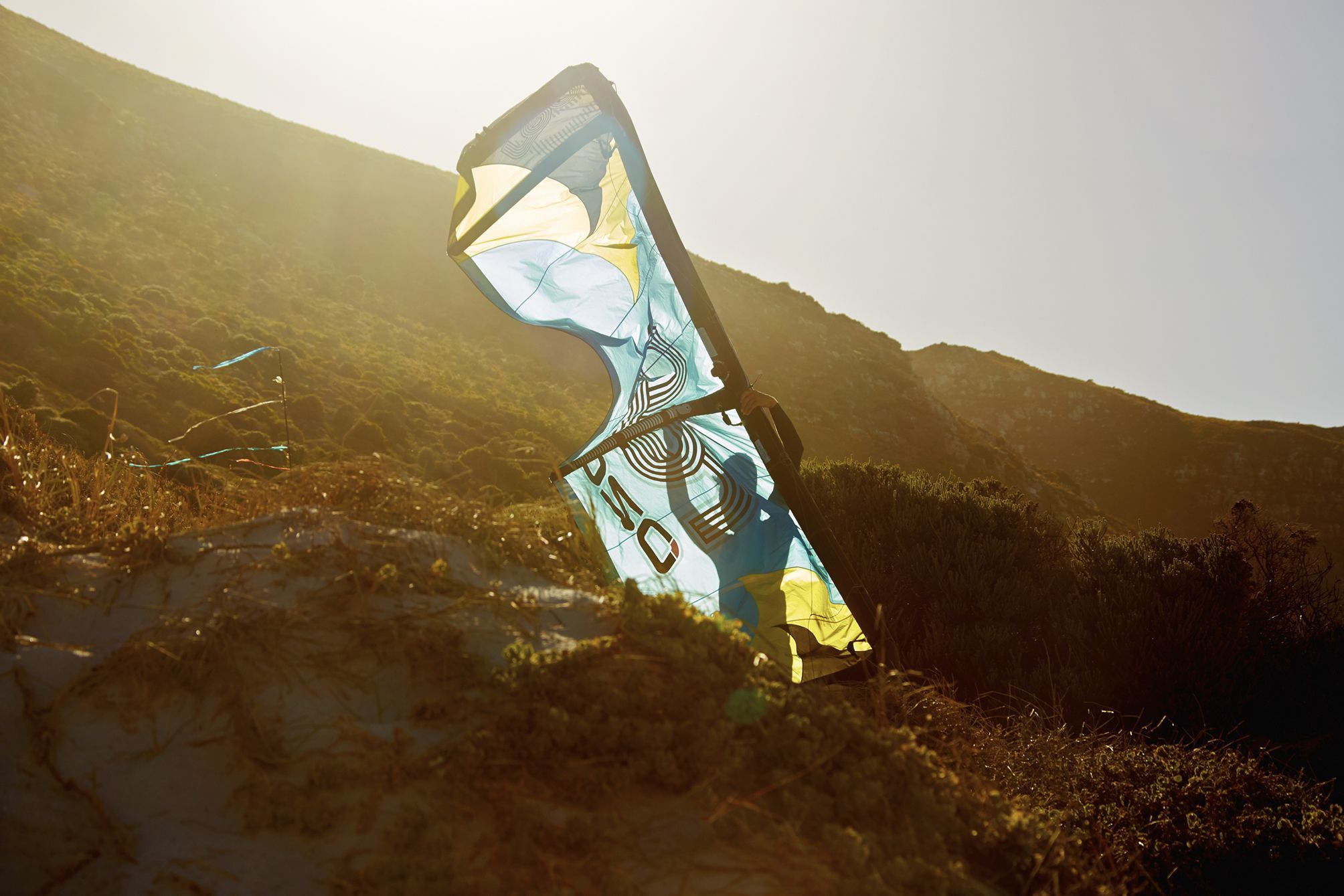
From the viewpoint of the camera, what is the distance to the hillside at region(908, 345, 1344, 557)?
126ft

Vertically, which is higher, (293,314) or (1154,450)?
(1154,450)

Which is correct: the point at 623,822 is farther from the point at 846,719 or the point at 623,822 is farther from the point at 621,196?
the point at 621,196

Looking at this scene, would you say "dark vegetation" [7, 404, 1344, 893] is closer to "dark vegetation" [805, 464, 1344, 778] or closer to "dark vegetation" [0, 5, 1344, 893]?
"dark vegetation" [0, 5, 1344, 893]

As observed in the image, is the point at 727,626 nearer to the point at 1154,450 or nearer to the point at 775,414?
the point at 775,414

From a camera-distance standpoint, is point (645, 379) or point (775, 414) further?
point (645, 379)

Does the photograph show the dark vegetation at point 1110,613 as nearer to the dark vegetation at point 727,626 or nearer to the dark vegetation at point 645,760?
the dark vegetation at point 727,626

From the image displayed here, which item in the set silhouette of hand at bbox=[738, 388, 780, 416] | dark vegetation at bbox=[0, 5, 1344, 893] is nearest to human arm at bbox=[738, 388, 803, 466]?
silhouette of hand at bbox=[738, 388, 780, 416]

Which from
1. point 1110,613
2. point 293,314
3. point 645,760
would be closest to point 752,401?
point 645,760

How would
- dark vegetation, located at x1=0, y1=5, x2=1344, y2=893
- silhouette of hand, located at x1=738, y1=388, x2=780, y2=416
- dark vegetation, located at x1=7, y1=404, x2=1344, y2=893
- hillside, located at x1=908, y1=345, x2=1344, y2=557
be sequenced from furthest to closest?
hillside, located at x1=908, y1=345, x2=1344, y2=557 < silhouette of hand, located at x1=738, y1=388, x2=780, y2=416 < dark vegetation, located at x1=0, y1=5, x2=1344, y2=893 < dark vegetation, located at x1=7, y1=404, x2=1344, y2=893

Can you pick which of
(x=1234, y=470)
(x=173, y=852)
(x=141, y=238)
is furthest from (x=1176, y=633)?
(x=1234, y=470)

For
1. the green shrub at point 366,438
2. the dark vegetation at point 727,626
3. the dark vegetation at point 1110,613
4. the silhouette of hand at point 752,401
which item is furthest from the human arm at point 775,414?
the green shrub at point 366,438

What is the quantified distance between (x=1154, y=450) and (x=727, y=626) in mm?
47223

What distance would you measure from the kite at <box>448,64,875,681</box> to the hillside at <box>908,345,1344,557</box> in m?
37.7

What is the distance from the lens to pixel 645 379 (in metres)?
5.12
